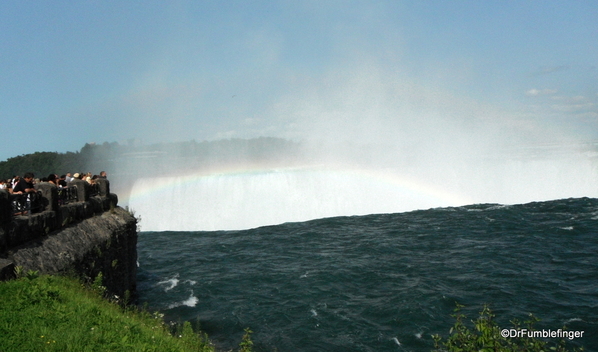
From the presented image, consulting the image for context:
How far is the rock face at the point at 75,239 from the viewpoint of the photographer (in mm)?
7371

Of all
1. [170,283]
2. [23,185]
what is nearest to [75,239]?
[23,185]

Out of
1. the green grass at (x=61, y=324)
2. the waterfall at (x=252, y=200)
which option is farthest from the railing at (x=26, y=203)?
the waterfall at (x=252, y=200)

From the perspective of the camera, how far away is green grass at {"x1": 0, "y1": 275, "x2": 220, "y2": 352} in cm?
498

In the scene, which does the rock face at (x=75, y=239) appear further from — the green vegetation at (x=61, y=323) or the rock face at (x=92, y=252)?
the green vegetation at (x=61, y=323)

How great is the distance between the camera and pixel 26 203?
27.6ft

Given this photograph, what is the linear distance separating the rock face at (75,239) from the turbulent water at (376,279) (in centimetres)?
175

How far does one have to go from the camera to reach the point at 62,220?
9.52 meters

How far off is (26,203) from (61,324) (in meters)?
3.82

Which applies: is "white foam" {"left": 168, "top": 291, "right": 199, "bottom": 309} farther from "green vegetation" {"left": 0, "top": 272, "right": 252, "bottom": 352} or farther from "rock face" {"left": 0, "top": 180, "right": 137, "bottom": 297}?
"green vegetation" {"left": 0, "top": 272, "right": 252, "bottom": 352}

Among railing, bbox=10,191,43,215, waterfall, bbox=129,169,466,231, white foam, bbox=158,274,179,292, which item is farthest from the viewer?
waterfall, bbox=129,169,466,231

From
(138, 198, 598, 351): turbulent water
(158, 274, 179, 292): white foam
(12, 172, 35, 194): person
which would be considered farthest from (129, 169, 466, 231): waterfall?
(12, 172, 35, 194): person

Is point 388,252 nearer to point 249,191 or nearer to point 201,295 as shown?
point 201,295

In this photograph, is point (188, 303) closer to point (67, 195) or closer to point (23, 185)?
point (67, 195)

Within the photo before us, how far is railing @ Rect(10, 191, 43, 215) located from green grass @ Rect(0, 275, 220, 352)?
1766mm
